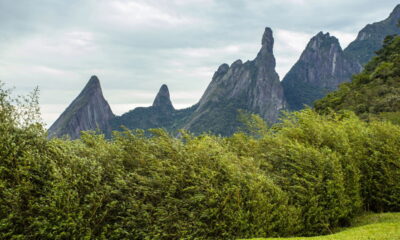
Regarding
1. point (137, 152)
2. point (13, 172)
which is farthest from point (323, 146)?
point (13, 172)

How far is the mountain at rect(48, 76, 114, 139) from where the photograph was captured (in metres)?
161

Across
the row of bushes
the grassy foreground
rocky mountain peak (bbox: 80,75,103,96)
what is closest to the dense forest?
the row of bushes

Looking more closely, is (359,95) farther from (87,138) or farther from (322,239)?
(87,138)

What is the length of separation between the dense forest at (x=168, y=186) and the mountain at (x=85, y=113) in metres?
154

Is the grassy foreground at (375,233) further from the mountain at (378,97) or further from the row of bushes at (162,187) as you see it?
the mountain at (378,97)

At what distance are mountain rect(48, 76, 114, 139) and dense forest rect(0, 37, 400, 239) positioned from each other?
154m

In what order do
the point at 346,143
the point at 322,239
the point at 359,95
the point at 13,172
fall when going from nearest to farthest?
the point at 13,172
the point at 322,239
the point at 346,143
the point at 359,95

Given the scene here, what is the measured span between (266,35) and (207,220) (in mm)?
203328

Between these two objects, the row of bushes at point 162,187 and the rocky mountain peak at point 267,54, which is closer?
the row of bushes at point 162,187

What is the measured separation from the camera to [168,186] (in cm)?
1130

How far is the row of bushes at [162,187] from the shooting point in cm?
931

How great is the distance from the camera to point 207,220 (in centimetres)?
1112

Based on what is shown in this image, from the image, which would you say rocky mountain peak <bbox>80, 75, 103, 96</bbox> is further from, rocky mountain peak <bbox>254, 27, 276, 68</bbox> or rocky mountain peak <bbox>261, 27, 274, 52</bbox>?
rocky mountain peak <bbox>261, 27, 274, 52</bbox>

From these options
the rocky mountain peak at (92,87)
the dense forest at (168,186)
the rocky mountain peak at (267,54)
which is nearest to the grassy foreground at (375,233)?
the dense forest at (168,186)
